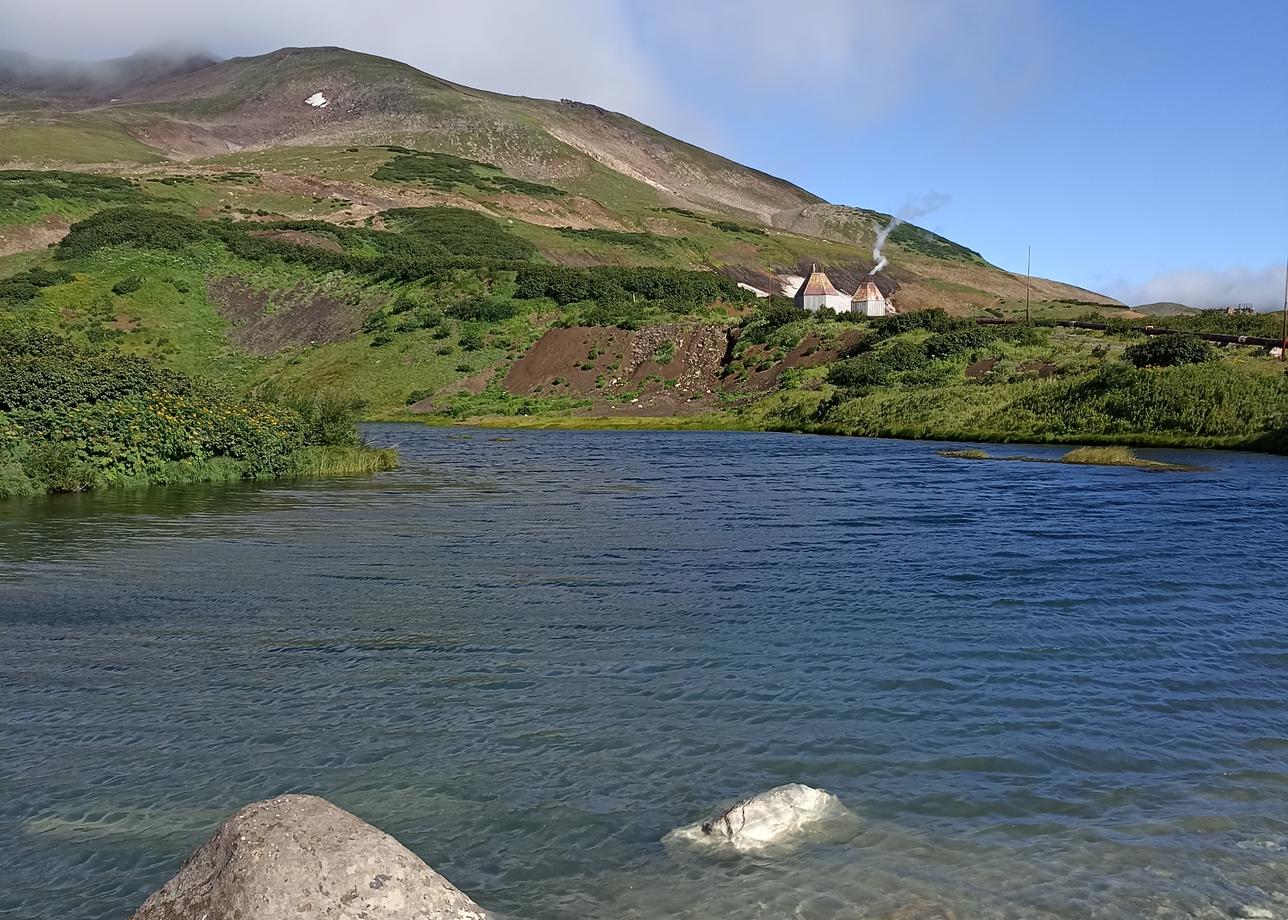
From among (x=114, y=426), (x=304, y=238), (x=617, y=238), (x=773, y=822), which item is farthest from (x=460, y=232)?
(x=773, y=822)

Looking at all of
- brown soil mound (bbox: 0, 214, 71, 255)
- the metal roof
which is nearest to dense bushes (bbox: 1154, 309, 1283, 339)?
the metal roof

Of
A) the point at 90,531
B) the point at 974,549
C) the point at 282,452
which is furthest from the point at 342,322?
the point at 974,549

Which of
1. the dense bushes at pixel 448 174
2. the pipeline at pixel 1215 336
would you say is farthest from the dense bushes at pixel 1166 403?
the dense bushes at pixel 448 174

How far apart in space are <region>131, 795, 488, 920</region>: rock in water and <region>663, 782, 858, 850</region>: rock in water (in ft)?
7.22

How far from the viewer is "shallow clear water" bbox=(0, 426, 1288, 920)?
690 cm

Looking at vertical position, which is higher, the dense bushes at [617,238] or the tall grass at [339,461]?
the dense bushes at [617,238]

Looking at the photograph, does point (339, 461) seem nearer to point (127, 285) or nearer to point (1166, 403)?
point (1166, 403)

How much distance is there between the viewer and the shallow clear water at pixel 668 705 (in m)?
6.90

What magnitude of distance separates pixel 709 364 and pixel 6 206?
77.1m

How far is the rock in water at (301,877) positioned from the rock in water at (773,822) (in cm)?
220

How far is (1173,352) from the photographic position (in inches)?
1839

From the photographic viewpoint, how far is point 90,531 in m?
20.9

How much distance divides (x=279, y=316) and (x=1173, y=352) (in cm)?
7018

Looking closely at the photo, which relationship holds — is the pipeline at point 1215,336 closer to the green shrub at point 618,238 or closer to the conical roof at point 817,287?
the conical roof at point 817,287
